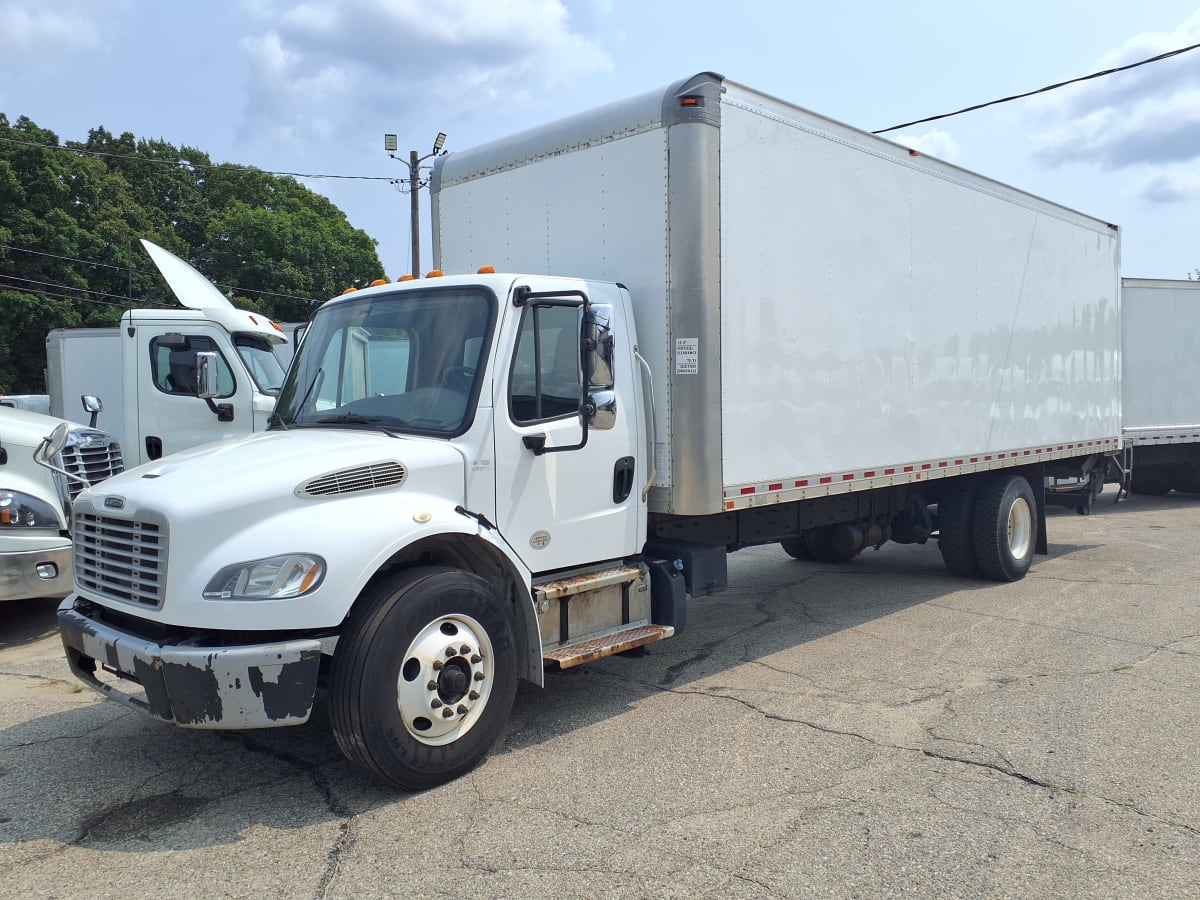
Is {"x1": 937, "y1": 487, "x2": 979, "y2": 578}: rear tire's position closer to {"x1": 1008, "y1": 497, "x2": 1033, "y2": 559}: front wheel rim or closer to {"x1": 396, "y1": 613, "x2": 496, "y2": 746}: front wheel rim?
{"x1": 1008, "y1": 497, "x2": 1033, "y2": 559}: front wheel rim

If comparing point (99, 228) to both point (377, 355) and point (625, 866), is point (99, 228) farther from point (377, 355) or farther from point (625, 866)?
point (625, 866)

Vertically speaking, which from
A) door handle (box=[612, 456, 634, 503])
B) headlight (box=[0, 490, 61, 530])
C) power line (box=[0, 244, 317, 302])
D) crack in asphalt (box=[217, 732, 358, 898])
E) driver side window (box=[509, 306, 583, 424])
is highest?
power line (box=[0, 244, 317, 302])

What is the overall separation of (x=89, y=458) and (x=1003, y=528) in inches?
328

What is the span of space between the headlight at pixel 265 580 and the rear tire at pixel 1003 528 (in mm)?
7012

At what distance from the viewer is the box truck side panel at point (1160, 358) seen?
14992 mm

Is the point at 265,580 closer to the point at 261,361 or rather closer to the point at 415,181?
the point at 261,361

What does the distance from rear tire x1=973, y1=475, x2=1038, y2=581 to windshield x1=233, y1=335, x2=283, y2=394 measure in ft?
23.1

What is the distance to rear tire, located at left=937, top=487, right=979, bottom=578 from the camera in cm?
927

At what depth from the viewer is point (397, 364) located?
514cm

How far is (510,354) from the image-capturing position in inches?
196

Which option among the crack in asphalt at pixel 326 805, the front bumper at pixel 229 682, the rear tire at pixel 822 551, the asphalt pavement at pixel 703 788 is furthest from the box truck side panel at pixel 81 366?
the front bumper at pixel 229 682

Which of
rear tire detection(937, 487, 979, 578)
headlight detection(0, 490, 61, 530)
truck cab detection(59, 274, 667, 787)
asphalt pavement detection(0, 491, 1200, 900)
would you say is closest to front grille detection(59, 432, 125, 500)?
headlight detection(0, 490, 61, 530)

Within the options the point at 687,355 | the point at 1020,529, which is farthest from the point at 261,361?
the point at 1020,529

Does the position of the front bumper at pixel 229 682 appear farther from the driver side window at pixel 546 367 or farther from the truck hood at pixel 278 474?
the driver side window at pixel 546 367
